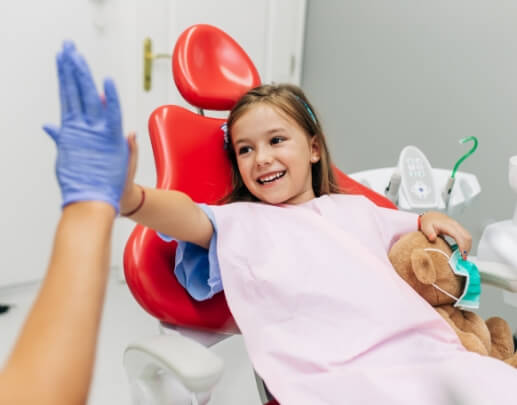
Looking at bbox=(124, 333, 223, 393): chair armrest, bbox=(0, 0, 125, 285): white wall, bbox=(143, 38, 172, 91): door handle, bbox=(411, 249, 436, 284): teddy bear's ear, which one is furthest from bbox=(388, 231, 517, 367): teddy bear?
bbox=(0, 0, 125, 285): white wall

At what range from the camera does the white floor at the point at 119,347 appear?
1.59 m

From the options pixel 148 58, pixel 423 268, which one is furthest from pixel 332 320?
pixel 148 58

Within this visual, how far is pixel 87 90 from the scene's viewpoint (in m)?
0.55

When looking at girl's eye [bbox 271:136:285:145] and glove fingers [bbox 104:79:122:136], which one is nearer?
glove fingers [bbox 104:79:122:136]

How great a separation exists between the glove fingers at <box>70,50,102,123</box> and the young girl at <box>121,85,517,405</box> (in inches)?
3.4

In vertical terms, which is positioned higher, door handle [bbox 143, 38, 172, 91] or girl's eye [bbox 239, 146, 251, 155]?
door handle [bbox 143, 38, 172, 91]

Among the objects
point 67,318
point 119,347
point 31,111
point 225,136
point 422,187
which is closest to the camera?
point 67,318

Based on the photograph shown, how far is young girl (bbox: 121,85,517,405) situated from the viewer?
0.76 meters

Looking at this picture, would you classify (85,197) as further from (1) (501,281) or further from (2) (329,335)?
(1) (501,281)

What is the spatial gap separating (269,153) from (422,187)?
54 cm

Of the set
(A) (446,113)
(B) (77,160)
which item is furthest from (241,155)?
(A) (446,113)

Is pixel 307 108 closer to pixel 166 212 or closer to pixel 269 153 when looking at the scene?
pixel 269 153

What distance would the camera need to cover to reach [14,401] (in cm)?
42

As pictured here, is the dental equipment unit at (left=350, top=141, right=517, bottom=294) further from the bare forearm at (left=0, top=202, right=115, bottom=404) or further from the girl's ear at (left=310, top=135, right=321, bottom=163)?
the bare forearm at (left=0, top=202, right=115, bottom=404)
